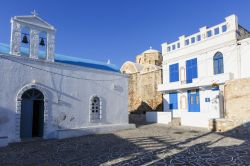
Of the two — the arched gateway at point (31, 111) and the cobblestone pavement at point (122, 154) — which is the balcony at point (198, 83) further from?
the arched gateway at point (31, 111)

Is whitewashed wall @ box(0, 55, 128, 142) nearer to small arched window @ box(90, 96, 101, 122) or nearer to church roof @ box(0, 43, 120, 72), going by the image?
small arched window @ box(90, 96, 101, 122)

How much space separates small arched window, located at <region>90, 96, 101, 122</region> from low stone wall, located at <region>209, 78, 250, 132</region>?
8.78 metres

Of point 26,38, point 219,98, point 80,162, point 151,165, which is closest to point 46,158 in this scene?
point 80,162

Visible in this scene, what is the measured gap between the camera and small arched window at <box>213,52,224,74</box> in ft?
59.3

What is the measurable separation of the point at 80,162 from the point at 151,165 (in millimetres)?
2564

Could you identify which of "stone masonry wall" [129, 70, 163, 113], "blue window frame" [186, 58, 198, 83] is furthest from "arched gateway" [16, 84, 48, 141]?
"stone masonry wall" [129, 70, 163, 113]

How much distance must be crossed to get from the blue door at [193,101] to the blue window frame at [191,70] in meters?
1.18

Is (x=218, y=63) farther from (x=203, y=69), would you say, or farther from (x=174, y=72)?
(x=174, y=72)

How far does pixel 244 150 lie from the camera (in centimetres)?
900

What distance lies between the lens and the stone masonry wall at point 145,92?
90.3 feet

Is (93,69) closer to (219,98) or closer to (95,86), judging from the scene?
(95,86)

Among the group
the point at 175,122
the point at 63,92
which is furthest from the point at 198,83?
the point at 63,92

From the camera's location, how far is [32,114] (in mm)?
12391

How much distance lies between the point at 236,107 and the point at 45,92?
1382cm
